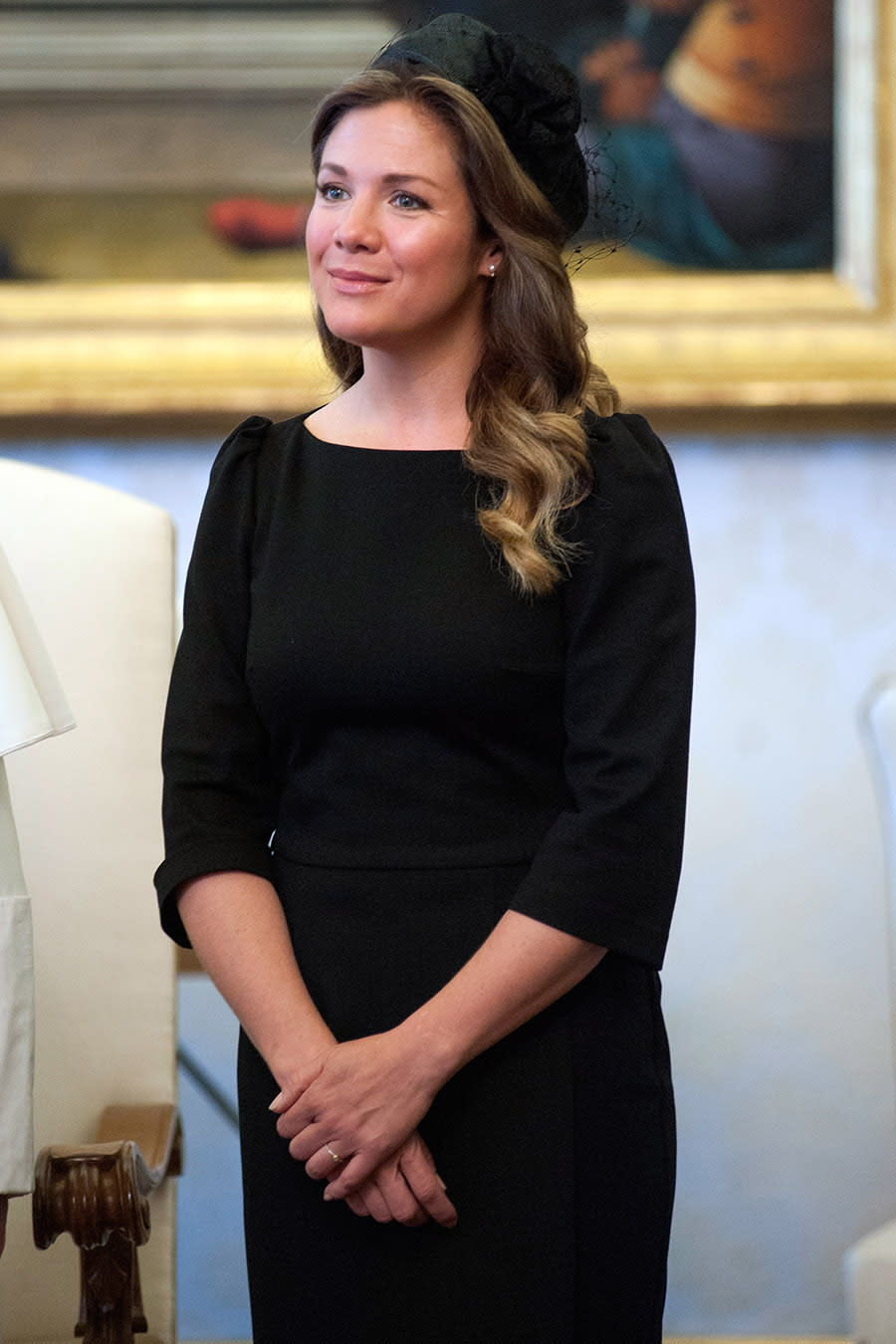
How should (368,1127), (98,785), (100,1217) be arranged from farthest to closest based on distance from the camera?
(98,785) < (100,1217) < (368,1127)

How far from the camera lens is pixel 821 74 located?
8.66 feet

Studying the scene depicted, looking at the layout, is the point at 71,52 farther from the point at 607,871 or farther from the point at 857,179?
the point at 607,871

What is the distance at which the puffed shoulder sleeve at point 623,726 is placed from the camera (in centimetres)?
129

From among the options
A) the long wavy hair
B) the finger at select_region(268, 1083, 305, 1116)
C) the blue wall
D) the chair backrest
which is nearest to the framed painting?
the blue wall

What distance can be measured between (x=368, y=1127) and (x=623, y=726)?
0.41m

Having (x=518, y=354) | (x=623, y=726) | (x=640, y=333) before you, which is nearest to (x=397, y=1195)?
(x=623, y=726)

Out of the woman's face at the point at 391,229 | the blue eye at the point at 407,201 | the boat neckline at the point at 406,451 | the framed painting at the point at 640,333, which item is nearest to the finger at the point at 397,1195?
the boat neckline at the point at 406,451

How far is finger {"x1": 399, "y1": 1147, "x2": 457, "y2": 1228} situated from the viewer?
129cm

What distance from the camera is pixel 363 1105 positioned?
1.28m

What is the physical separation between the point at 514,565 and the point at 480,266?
12.3 inches

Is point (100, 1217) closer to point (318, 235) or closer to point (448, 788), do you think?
point (448, 788)

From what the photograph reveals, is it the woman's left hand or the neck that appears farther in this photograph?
the neck

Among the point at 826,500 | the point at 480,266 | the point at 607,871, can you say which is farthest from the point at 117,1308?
the point at 826,500

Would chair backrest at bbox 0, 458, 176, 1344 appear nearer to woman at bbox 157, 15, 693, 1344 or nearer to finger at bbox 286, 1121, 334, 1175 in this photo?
woman at bbox 157, 15, 693, 1344
